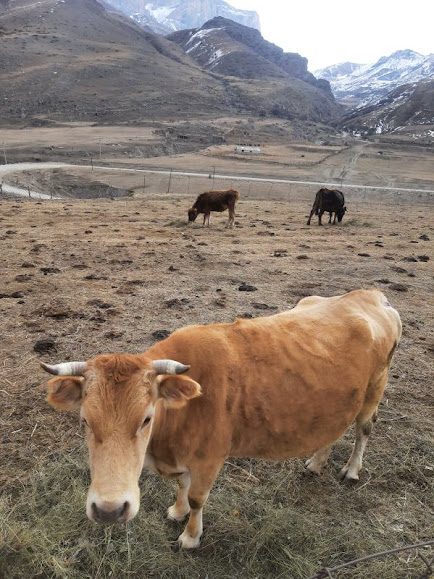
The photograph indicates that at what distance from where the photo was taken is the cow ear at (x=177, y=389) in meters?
3.09

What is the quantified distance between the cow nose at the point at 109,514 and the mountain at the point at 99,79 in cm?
9522

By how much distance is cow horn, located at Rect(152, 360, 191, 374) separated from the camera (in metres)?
3.06

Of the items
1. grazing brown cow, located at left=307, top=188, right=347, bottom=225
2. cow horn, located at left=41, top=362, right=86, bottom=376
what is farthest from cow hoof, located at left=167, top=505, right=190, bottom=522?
grazing brown cow, located at left=307, top=188, right=347, bottom=225

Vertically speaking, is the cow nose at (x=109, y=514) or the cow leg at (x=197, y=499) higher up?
the cow nose at (x=109, y=514)

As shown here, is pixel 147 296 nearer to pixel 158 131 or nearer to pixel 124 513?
pixel 124 513

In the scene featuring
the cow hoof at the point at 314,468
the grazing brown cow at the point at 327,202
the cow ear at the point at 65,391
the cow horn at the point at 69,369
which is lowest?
the cow hoof at the point at 314,468

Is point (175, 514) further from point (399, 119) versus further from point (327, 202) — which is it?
point (399, 119)

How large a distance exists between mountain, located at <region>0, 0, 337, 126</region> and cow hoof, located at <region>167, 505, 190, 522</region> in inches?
3714

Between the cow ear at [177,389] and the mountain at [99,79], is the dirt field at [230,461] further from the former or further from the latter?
the mountain at [99,79]

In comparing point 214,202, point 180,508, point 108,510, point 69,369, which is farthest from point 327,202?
point 108,510

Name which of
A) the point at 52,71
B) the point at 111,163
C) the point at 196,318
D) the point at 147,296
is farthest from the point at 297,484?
the point at 52,71

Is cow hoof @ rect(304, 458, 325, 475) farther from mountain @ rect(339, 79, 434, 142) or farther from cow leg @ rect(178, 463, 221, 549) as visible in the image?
mountain @ rect(339, 79, 434, 142)

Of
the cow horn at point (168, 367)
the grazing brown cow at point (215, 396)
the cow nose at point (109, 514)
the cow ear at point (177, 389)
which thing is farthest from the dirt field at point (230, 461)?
the cow horn at point (168, 367)

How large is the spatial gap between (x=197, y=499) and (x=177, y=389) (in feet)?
4.31
